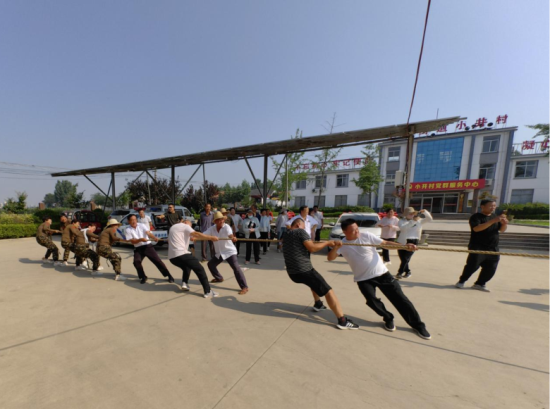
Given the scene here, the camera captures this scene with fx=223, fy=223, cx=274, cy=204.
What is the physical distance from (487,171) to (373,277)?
33.2 metres

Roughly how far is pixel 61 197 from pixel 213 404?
13957 centimetres

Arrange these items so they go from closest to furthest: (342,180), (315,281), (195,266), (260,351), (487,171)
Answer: (260,351) → (315,281) → (195,266) → (487,171) → (342,180)

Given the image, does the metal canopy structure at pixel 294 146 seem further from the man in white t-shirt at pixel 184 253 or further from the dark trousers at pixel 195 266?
the dark trousers at pixel 195 266

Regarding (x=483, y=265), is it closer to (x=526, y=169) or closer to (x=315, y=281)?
(x=315, y=281)

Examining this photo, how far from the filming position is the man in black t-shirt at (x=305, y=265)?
10.4ft

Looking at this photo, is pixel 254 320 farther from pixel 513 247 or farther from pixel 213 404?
pixel 513 247

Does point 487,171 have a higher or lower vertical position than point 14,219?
higher

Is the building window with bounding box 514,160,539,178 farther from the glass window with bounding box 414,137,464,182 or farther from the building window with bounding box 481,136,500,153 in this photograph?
the glass window with bounding box 414,137,464,182

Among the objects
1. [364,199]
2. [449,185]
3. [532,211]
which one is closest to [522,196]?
[532,211]

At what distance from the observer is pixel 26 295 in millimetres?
4297

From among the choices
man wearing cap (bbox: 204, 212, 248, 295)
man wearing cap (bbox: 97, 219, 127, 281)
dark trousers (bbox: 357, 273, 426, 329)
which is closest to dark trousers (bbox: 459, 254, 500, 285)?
dark trousers (bbox: 357, 273, 426, 329)

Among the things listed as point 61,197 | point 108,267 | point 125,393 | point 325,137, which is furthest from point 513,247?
point 61,197

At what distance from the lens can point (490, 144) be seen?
25.9 m

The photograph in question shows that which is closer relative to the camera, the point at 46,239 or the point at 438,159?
the point at 46,239
